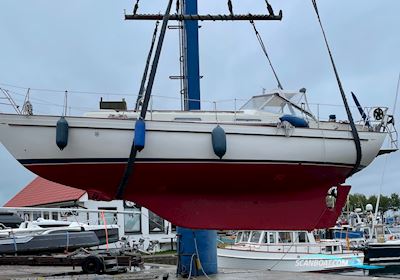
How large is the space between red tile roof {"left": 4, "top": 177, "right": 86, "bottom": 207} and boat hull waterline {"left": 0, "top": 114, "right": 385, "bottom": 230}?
17.5 metres

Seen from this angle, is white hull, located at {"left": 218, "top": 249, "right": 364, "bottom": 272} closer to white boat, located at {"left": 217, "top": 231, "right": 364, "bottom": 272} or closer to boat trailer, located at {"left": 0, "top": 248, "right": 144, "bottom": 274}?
white boat, located at {"left": 217, "top": 231, "right": 364, "bottom": 272}

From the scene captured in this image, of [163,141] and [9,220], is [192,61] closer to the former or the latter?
[163,141]

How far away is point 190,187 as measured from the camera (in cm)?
725

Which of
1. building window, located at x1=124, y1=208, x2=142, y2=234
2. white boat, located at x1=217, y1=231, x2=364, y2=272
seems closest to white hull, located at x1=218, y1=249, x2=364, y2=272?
white boat, located at x1=217, y1=231, x2=364, y2=272

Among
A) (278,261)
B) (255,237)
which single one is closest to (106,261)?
(278,261)

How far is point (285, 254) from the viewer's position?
63.5 ft

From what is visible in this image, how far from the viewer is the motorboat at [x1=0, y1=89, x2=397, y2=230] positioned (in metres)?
6.79

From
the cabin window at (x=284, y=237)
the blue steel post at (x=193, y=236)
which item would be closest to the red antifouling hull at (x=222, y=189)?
the blue steel post at (x=193, y=236)

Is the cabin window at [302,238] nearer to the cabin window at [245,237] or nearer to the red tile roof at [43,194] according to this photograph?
the cabin window at [245,237]

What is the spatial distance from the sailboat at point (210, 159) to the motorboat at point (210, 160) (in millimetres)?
13

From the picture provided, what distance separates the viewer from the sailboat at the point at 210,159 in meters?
6.78

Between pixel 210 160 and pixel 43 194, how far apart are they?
23.0m

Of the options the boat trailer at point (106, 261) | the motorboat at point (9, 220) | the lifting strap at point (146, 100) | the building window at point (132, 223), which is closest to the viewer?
the lifting strap at point (146, 100)

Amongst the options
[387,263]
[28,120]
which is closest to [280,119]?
[28,120]
